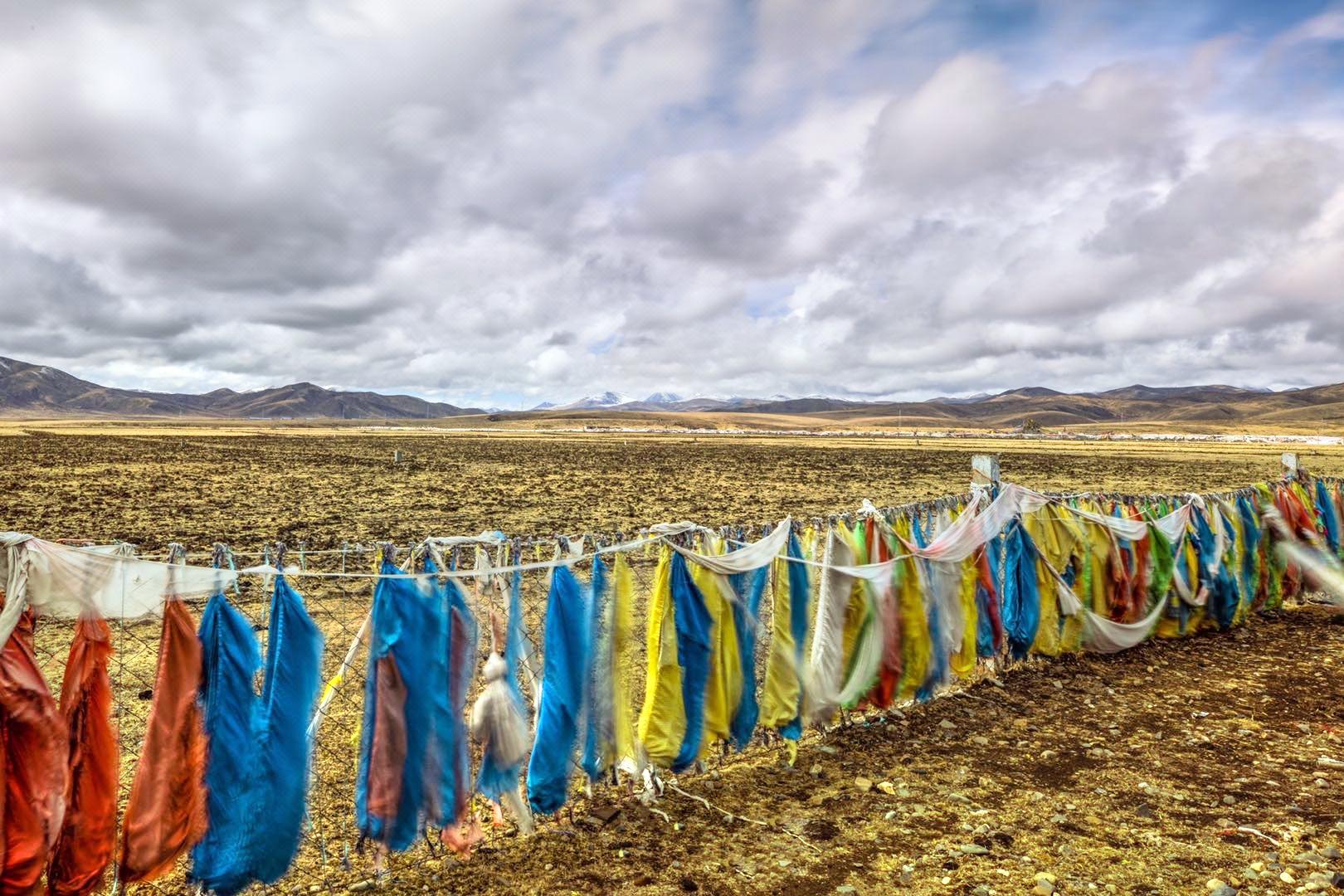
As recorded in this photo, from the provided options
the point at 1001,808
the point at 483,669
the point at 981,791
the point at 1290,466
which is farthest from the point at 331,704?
the point at 1290,466

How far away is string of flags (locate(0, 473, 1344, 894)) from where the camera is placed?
3.75 m

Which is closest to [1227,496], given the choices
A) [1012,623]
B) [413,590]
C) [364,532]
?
[1012,623]

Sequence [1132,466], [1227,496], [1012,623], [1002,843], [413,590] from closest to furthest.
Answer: [413,590] → [1002,843] → [1012,623] → [1227,496] → [1132,466]

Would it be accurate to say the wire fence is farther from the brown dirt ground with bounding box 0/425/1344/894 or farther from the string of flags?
the string of flags

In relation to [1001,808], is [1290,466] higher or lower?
higher

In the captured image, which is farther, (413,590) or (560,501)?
(560,501)

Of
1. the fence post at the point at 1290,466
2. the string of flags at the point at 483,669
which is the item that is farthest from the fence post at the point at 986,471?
the fence post at the point at 1290,466

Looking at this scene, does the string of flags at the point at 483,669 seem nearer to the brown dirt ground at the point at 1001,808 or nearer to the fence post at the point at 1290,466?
the brown dirt ground at the point at 1001,808

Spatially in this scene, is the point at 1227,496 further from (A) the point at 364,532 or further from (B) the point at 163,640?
(A) the point at 364,532

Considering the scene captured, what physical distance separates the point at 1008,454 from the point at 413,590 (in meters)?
63.9

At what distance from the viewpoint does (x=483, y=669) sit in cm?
516

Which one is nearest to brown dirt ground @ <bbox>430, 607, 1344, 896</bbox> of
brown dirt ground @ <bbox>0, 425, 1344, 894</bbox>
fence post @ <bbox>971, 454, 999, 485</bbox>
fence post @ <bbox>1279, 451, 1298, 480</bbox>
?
brown dirt ground @ <bbox>0, 425, 1344, 894</bbox>

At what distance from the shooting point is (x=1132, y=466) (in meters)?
47.0

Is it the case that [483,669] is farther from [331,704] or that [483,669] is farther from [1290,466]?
[1290,466]
